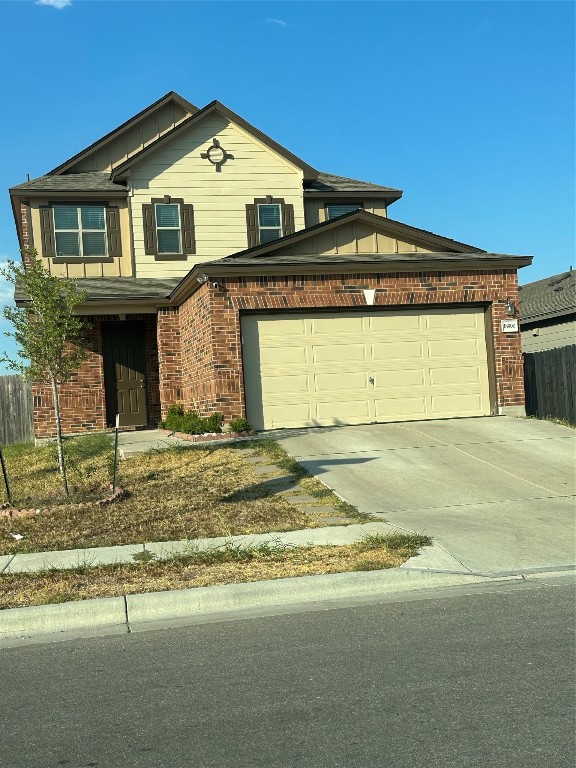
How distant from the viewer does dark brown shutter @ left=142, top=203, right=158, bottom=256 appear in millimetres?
21453

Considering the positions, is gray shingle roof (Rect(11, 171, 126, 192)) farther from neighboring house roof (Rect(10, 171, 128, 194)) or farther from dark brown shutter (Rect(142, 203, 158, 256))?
dark brown shutter (Rect(142, 203, 158, 256))

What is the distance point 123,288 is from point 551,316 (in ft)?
47.0

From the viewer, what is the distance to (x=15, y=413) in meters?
23.1

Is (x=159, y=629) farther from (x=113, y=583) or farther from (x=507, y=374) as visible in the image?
(x=507, y=374)

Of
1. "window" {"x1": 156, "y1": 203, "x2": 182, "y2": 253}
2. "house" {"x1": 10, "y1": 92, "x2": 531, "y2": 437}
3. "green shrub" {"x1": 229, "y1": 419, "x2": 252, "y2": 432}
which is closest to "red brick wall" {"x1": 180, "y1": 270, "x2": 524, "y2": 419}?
"house" {"x1": 10, "y1": 92, "x2": 531, "y2": 437}

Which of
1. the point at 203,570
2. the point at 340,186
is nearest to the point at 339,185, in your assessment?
the point at 340,186

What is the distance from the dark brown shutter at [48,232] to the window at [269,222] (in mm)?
5317

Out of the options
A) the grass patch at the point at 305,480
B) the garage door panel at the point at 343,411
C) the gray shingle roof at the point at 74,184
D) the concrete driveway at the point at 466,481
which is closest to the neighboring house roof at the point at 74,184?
the gray shingle roof at the point at 74,184

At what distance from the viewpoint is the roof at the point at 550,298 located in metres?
26.8

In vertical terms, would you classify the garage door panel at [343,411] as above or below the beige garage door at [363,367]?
below

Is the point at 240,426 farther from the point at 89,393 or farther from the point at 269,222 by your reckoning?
the point at 269,222

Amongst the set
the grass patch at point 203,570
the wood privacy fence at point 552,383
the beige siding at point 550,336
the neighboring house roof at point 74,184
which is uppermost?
the neighboring house roof at point 74,184

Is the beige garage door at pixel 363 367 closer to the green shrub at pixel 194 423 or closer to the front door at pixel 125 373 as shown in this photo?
the green shrub at pixel 194 423

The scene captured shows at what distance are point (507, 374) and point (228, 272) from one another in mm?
6155
